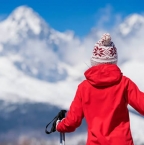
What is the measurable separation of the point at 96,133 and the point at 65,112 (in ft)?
1.30

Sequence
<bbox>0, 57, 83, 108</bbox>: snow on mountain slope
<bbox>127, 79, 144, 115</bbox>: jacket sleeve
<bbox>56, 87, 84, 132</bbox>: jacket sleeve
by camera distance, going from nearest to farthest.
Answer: <bbox>127, 79, 144, 115</bbox>: jacket sleeve
<bbox>56, 87, 84, 132</bbox>: jacket sleeve
<bbox>0, 57, 83, 108</bbox>: snow on mountain slope

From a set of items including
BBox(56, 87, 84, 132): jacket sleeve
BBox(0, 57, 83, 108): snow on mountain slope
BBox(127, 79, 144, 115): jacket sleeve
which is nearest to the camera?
BBox(127, 79, 144, 115): jacket sleeve

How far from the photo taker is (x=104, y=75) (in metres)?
3.68

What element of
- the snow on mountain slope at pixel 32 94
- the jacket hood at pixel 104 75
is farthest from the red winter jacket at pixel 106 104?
the snow on mountain slope at pixel 32 94

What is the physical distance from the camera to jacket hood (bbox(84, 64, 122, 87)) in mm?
3666

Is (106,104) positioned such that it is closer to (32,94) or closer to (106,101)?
(106,101)

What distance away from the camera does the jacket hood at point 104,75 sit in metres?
3.67

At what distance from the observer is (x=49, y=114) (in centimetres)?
6375

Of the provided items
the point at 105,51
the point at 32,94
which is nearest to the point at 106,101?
the point at 105,51

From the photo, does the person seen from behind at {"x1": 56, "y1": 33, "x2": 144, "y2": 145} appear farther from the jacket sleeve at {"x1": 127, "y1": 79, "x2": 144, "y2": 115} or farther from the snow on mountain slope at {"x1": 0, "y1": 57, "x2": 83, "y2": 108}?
the snow on mountain slope at {"x1": 0, "y1": 57, "x2": 83, "y2": 108}

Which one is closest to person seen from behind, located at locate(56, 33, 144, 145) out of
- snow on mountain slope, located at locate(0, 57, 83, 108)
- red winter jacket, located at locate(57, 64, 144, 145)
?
red winter jacket, located at locate(57, 64, 144, 145)

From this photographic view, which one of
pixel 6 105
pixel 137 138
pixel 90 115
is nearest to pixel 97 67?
pixel 90 115

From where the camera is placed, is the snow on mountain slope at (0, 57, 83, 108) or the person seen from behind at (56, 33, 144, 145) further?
the snow on mountain slope at (0, 57, 83, 108)

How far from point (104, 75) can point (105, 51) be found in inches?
7.9
